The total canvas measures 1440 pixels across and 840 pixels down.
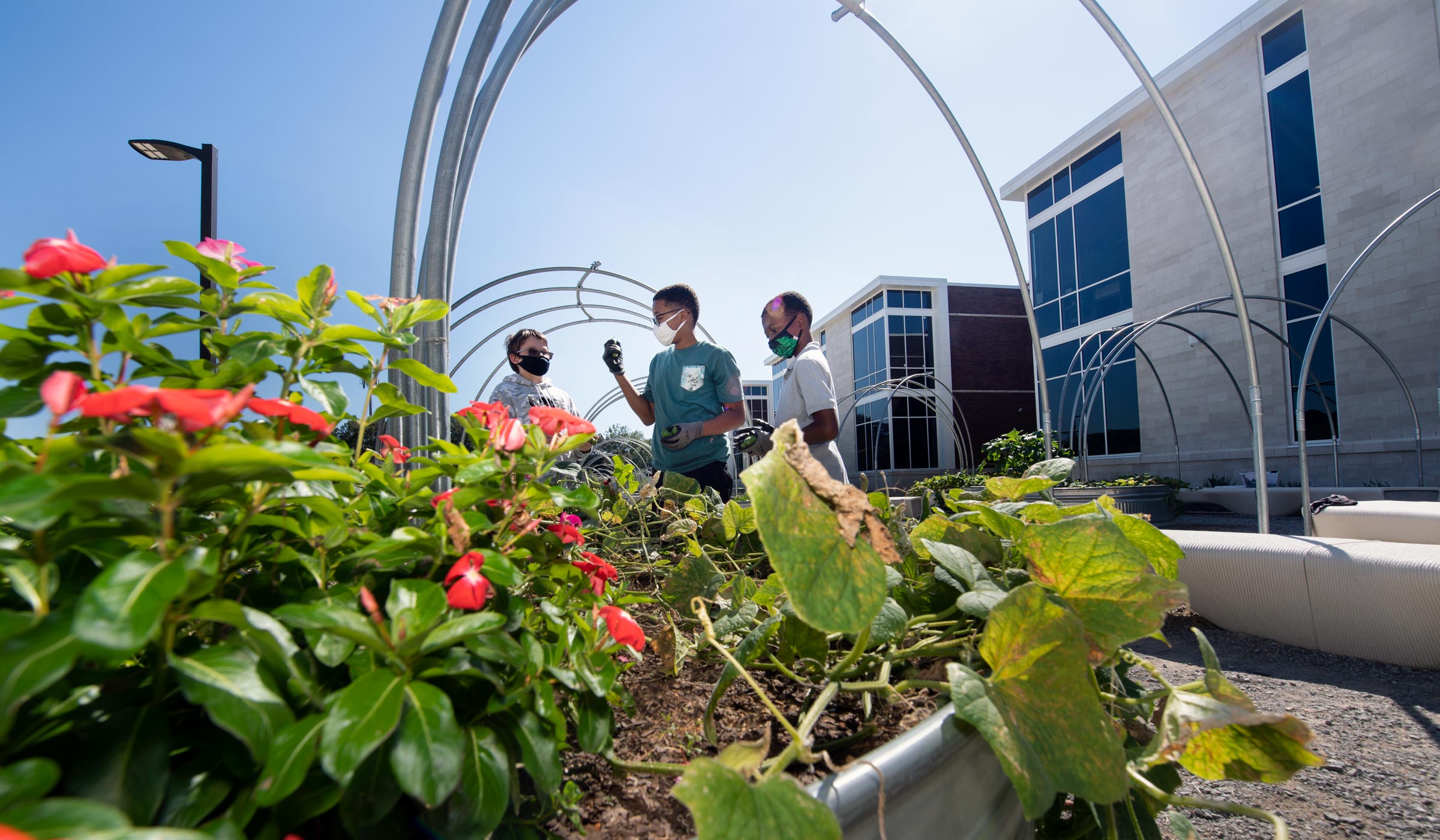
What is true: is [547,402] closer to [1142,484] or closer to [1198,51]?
[1142,484]

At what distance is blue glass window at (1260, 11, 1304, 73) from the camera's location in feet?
36.2

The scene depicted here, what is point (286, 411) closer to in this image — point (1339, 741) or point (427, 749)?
point (427, 749)

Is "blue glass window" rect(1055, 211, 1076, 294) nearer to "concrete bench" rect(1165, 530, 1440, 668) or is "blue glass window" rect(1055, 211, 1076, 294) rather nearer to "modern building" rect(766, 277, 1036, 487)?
"modern building" rect(766, 277, 1036, 487)

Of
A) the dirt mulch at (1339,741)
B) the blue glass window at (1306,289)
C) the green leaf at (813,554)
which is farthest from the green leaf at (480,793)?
the blue glass window at (1306,289)

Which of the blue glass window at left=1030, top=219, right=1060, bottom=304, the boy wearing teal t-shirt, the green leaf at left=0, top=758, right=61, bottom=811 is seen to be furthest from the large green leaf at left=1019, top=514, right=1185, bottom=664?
the blue glass window at left=1030, top=219, right=1060, bottom=304

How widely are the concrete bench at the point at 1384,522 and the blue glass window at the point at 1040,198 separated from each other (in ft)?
47.7

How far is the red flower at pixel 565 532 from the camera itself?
2.08 feet

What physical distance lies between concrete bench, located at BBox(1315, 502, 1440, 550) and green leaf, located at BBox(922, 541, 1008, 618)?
4667 millimetres

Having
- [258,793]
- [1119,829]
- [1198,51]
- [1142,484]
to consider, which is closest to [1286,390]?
[1142,484]

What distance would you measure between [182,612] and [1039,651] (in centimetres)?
59

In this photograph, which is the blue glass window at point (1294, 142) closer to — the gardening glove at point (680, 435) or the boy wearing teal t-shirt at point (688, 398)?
the boy wearing teal t-shirt at point (688, 398)

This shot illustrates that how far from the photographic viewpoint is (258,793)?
0.29m

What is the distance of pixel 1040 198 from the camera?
1697 cm

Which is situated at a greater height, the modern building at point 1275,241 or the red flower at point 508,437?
the modern building at point 1275,241
